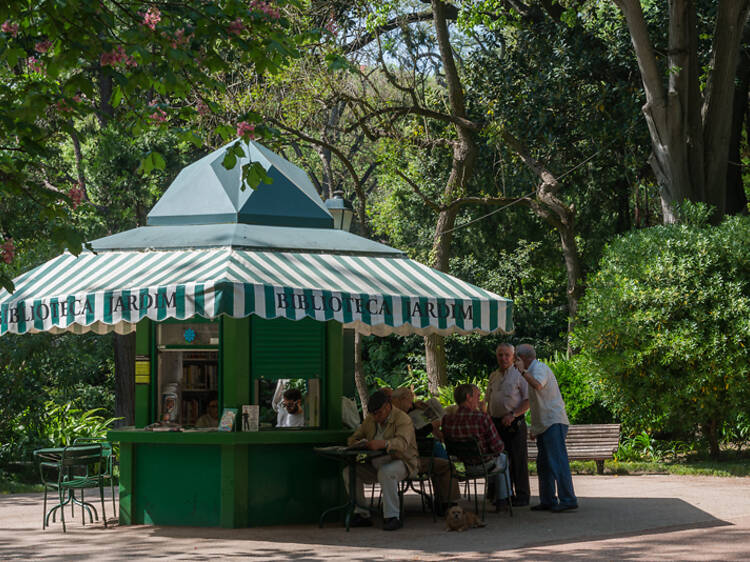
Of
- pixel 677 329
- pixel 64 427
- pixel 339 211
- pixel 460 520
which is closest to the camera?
pixel 460 520

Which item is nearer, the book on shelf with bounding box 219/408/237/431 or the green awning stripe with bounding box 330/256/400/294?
the book on shelf with bounding box 219/408/237/431

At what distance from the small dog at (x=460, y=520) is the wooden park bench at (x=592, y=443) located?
4757 mm

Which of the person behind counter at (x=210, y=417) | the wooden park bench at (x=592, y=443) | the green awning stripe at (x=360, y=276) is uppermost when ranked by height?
the green awning stripe at (x=360, y=276)

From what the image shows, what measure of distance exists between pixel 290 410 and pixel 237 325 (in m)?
1.05

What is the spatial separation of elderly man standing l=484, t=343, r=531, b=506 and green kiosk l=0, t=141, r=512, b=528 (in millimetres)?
740

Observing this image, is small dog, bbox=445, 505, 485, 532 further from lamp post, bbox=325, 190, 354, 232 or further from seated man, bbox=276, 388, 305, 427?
lamp post, bbox=325, 190, 354, 232

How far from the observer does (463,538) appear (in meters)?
9.07

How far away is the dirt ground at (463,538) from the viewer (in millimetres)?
8250

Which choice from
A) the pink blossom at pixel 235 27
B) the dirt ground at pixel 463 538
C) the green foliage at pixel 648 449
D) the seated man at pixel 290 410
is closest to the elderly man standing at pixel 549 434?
the dirt ground at pixel 463 538

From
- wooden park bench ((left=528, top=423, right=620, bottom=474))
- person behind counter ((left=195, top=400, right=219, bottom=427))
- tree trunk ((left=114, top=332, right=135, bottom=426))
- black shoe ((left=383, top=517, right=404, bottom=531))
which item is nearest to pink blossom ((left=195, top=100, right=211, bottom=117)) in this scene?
tree trunk ((left=114, top=332, right=135, bottom=426))

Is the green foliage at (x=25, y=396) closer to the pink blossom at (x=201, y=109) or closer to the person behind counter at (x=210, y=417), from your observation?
the pink blossom at (x=201, y=109)

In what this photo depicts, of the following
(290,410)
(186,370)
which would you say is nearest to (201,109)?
(186,370)

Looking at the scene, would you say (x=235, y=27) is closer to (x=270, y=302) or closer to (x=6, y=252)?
(x=270, y=302)

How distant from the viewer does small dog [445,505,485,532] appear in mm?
9477
